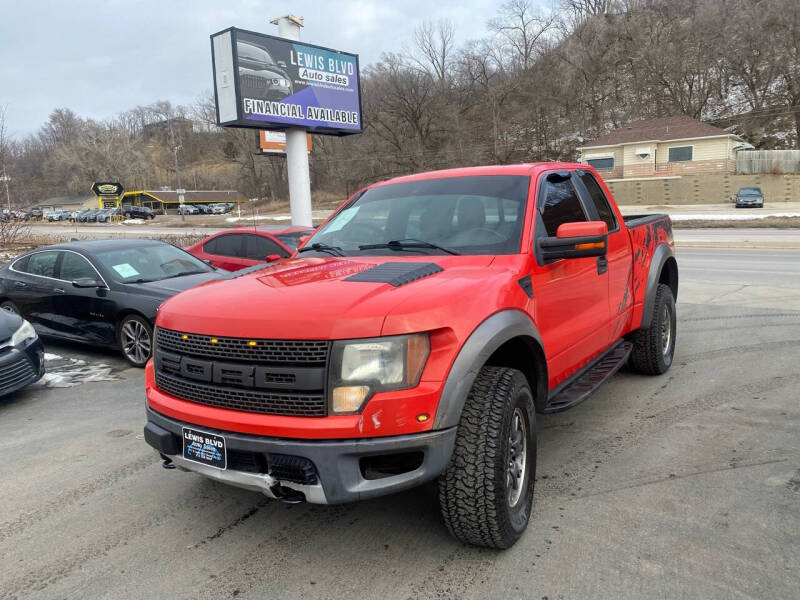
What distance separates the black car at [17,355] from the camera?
551 cm

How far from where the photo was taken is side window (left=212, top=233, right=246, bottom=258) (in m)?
10.4

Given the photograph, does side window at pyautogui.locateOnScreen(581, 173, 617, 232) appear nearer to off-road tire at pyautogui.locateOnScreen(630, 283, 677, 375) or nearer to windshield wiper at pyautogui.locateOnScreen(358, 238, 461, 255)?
off-road tire at pyautogui.locateOnScreen(630, 283, 677, 375)

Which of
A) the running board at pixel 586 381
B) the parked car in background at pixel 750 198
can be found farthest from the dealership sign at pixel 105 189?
the running board at pixel 586 381

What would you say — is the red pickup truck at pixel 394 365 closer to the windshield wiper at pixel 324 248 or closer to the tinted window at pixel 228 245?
the windshield wiper at pixel 324 248

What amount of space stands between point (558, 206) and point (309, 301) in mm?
2122

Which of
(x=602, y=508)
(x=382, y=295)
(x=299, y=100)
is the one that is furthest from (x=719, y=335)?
(x=299, y=100)

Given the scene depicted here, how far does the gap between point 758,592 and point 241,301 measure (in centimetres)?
255

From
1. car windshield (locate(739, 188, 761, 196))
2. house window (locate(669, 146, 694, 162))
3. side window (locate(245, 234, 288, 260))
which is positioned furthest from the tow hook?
house window (locate(669, 146, 694, 162))

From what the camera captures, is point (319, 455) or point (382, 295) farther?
point (382, 295)

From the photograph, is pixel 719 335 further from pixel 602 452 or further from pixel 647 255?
pixel 602 452

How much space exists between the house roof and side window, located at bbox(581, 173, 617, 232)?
52871mm

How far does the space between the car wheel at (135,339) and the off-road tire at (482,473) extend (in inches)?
195

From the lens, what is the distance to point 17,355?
5.63 meters

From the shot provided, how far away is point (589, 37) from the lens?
7644 centimetres
